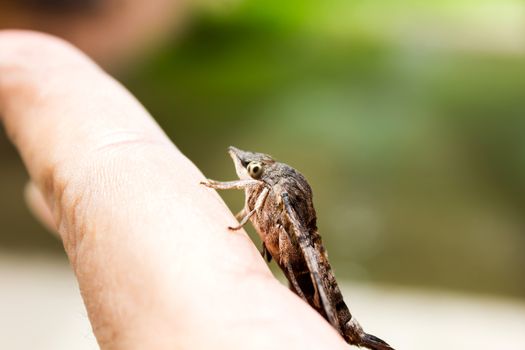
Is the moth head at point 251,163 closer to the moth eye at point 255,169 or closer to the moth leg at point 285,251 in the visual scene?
the moth eye at point 255,169

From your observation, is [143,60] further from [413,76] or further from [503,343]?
[503,343]

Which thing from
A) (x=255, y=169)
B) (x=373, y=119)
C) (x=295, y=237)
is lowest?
(x=295, y=237)

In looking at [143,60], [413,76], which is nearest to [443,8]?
[413,76]

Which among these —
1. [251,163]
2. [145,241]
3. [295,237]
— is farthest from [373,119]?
[145,241]

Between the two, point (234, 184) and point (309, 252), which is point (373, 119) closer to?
point (234, 184)

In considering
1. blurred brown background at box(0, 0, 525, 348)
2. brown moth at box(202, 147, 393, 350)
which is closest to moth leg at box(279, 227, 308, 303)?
brown moth at box(202, 147, 393, 350)

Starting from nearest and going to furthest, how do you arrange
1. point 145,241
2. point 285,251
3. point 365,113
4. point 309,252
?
point 145,241 → point 309,252 → point 285,251 → point 365,113

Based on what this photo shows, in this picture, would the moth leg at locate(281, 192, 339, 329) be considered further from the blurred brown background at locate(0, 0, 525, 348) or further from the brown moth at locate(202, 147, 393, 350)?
the blurred brown background at locate(0, 0, 525, 348)
